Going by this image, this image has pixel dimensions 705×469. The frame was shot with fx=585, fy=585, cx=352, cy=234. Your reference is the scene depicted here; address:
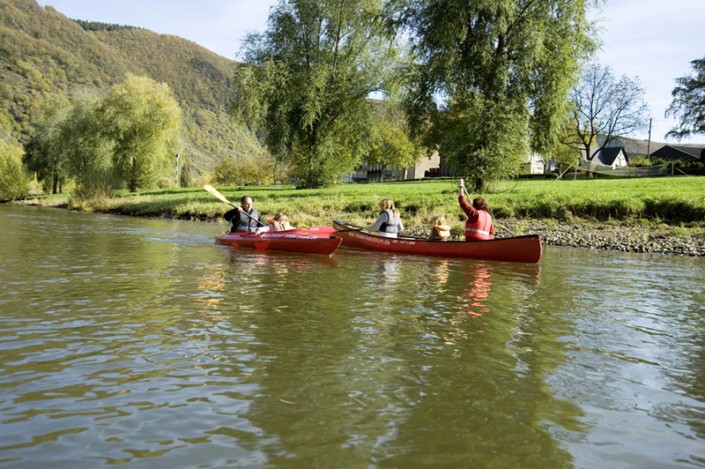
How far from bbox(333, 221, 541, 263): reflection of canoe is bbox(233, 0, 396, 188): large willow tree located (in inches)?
704

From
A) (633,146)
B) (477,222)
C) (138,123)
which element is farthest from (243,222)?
(633,146)

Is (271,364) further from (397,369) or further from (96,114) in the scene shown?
(96,114)

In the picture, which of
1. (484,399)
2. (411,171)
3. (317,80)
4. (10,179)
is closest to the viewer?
(484,399)

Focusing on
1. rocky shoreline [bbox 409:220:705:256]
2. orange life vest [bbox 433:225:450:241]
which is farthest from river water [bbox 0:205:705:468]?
rocky shoreline [bbox 409:220:705:256]

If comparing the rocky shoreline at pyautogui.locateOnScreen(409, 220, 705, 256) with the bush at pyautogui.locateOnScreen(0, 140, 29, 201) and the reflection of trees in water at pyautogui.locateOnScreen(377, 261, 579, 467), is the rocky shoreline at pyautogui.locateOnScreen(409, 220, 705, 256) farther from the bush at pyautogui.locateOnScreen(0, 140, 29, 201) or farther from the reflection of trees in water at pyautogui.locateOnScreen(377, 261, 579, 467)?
the bush at pyautogui.locateOnScreen(0, 140, 29, 201)

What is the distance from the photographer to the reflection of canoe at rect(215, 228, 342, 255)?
14.8 meters

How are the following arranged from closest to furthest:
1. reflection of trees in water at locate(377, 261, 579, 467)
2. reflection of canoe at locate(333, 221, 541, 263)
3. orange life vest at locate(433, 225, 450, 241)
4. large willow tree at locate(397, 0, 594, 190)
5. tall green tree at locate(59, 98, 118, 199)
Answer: reflection of trees in water at locate(377, 261, 579, 467), reflection of canoe at locate(333, 221, 541, 263), orange life vest at locate(433, 225, 450, 241), large willow tree at locate(397, 0, 594, 190), tall green tree at locate(59, 98, 118, 199)

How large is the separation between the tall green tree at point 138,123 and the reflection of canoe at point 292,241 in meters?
34.8

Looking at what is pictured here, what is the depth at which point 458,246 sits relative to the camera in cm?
1472

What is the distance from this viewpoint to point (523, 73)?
25062mm

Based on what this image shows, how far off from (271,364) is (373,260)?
935cm

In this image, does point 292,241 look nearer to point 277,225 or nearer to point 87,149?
point 277,225

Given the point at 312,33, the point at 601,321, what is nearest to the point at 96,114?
the point at 312,33

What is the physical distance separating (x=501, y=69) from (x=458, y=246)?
509 inches
